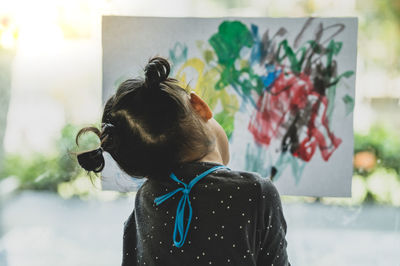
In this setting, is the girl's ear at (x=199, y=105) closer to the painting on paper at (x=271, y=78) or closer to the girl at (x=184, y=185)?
the girl at (x=184, y=185)

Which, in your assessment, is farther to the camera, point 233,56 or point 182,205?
point 233,56

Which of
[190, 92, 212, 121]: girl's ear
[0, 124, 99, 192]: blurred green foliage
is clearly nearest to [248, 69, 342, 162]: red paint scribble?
[190, 92, 212, 121]: girl's ear

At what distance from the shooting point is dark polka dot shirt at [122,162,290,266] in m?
0.71

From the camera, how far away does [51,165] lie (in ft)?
3.92

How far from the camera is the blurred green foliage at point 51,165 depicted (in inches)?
45.9

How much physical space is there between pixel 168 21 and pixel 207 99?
21 centimetres

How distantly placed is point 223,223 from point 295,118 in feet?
1.38

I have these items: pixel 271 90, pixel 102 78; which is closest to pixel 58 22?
pixel 102 78

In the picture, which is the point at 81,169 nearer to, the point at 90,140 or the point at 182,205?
the point at 90,140

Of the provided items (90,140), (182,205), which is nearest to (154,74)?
(182,205)

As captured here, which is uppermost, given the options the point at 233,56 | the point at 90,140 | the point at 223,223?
the point at 233,56

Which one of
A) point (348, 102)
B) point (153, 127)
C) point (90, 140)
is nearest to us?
point (153, 127)

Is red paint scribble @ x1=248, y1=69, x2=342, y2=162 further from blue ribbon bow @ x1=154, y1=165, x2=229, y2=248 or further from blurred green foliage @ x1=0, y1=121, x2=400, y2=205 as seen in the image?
blue ribbon bow @ x1=154, y1=165, x2=229, y2=248

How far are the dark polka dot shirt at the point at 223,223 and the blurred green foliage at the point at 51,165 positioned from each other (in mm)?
485
